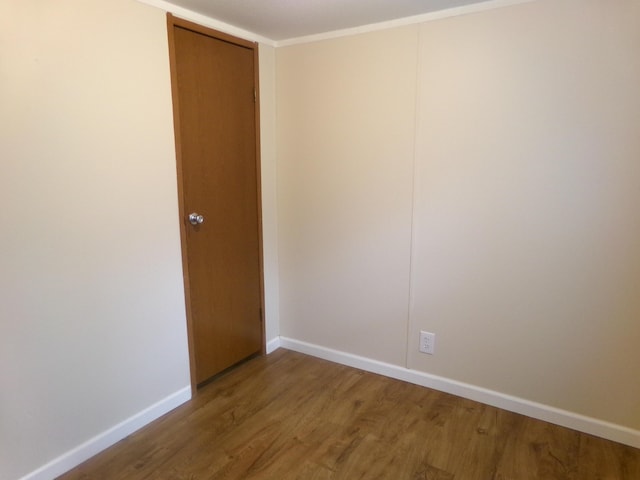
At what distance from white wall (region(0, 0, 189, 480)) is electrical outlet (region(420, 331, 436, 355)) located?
56.7 inches

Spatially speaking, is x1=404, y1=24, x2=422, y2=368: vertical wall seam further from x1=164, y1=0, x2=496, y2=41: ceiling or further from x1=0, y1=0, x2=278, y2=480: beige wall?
x1=0, y1=0, x2=278, y2=480: beige wall

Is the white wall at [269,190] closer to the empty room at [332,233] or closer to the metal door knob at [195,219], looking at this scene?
the empty room at [332,233]

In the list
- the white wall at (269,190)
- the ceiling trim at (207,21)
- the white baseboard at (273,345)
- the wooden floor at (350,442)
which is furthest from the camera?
the white baseboard at (273,345)

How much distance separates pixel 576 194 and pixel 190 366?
2185 mm

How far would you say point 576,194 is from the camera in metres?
1.98

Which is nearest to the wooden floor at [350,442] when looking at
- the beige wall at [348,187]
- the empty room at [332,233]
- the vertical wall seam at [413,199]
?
the empty room at [332,233]

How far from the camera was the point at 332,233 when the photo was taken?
2736 millimetres

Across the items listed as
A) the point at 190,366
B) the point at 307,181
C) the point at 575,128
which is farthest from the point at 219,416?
the point at 575,128

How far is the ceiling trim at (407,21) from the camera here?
2.04 meters

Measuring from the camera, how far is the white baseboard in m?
3.01

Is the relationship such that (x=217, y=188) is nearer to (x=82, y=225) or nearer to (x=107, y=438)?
(x=82, y=225)

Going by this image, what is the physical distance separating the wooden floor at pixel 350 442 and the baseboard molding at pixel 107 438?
0.04 meters

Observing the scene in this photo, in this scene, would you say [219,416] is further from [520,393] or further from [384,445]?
[520,393]

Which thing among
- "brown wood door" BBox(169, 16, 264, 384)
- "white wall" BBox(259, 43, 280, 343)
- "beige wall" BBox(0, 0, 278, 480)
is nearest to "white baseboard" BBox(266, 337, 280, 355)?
"white wall" BBox(259, 43, 280, 343)
